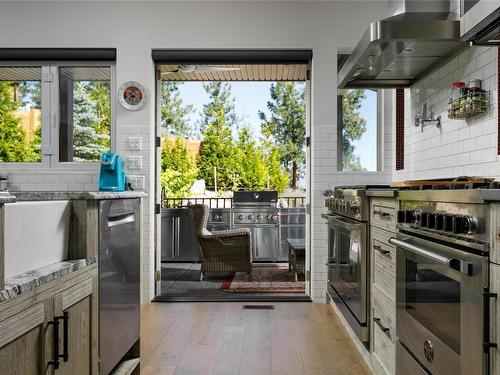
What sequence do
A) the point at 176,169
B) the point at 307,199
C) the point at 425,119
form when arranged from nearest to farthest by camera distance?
the point at 425,119
the point at 307,199
the point at 176,169

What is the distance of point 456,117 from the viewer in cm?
311

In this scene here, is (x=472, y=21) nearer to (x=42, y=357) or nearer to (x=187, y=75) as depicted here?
(x=42, y=357)

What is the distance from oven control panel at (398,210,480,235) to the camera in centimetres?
143

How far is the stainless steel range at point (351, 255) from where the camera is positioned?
2.88m

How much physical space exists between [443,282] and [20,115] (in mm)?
4303

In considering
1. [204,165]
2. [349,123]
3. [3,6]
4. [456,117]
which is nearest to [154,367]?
[456,117]

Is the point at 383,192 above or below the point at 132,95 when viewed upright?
below

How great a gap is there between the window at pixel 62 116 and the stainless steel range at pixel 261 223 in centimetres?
318

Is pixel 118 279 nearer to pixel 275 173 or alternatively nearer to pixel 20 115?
pixel 20 115

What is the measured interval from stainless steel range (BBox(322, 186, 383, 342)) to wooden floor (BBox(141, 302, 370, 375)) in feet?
0.70

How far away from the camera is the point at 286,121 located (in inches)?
452

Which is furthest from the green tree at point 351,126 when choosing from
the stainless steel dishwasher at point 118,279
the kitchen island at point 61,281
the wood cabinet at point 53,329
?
the wood cabinet at point 53,329

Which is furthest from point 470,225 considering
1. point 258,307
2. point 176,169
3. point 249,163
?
point 249,163

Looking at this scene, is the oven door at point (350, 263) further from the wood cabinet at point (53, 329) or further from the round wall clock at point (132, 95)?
the round wall clock at point (132, 95)
